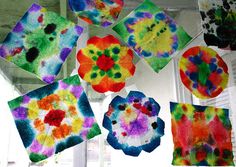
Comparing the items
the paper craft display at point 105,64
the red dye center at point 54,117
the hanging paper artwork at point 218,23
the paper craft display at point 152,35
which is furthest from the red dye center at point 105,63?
the hanging paper artwork at point 218,23

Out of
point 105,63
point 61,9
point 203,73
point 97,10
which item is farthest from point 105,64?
point 61,9

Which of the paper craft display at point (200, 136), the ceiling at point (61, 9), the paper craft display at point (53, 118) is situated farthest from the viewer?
the ceiling at point (61, 9)

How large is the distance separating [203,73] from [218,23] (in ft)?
0.76

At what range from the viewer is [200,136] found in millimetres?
956

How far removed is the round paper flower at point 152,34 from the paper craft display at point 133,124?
0.63 feet

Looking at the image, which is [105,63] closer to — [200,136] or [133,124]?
[133,124]

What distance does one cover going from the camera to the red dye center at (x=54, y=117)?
2.76 feet

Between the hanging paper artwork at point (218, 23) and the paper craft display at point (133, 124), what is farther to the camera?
the hanging paper artwork at point (218, 23)

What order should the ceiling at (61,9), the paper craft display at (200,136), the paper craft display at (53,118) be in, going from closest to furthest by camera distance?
1. the paper craft display at (53,118)
2. the paper craft display at (200,136)
3. the ceiling at (61,9)

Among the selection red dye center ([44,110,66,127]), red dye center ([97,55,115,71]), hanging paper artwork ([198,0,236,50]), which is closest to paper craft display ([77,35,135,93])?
red dye center ([97,55,115,71])

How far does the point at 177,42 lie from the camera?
101cm

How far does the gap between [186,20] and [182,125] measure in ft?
2.89

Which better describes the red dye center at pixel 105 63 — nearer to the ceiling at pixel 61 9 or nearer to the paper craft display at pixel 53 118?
the paper craft display at pixel 53 118

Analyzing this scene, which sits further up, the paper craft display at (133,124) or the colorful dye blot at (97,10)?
the colorful dye blot at (97,10)
